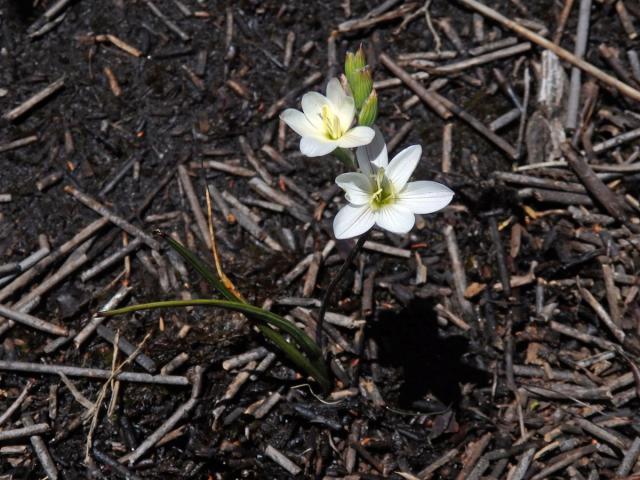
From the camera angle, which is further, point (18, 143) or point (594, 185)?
point (18, 143)

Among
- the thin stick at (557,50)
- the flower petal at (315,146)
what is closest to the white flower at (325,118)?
the flower petal at (315,146)

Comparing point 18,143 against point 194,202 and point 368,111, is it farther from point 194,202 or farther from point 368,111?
point 368,111

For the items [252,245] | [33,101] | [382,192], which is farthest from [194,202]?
[382,192]

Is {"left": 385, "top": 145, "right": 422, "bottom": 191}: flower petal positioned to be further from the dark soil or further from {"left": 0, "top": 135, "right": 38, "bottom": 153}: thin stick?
{"left": 0, "top": 135, "right": 38, "bottom": 153}: thin stick

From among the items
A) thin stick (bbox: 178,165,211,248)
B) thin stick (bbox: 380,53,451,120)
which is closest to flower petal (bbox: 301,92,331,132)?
thin stick (bbox: 178,165,211,248)

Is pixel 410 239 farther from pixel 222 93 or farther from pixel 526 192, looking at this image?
pixel 222 93

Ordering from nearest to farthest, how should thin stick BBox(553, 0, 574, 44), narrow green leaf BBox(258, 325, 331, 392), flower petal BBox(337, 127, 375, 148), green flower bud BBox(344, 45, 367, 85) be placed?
flower petal BBox(337, 127, 375, 148) < green flower bud BBox(344, 45, 367, 85) < narrow green leaf BBox(258, 325, 331, 392) < thin stick BBox(553, 0, 574, 44)

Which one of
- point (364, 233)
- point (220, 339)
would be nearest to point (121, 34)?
point (220, 339)
